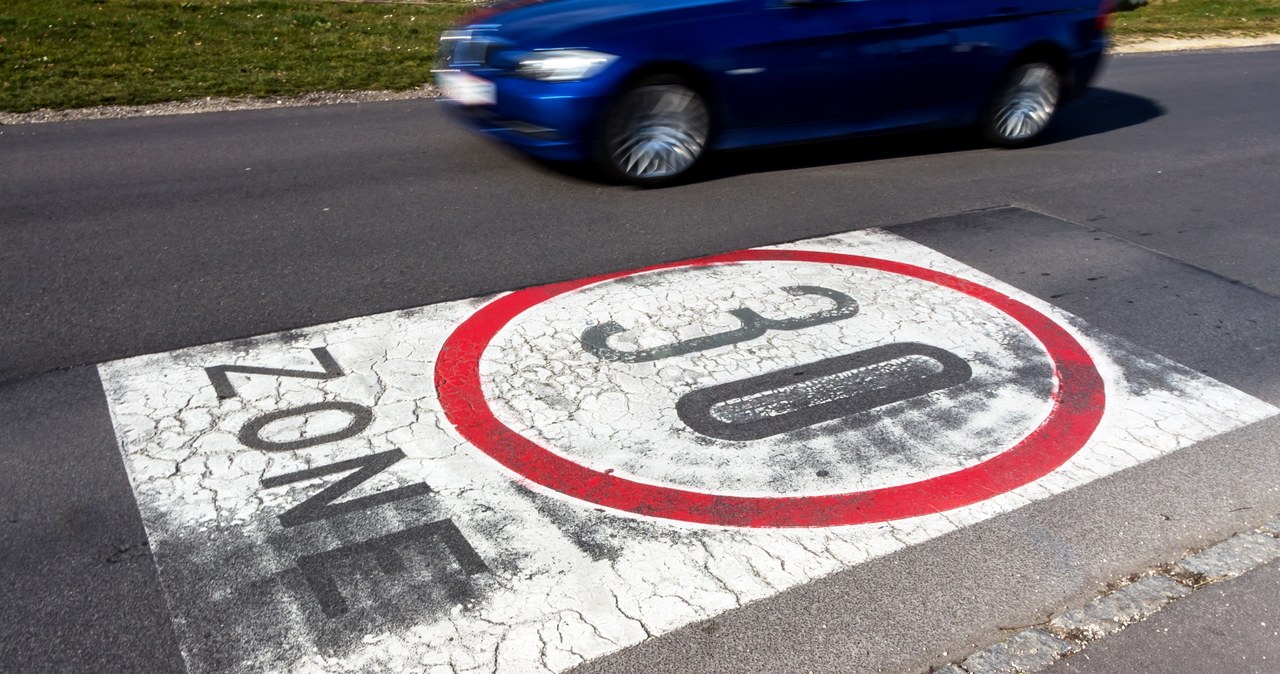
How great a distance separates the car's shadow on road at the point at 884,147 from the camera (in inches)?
349

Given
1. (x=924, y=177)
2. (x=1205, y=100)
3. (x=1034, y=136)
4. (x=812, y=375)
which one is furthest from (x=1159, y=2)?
(x=812, y=375)

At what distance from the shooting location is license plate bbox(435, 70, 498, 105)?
319 inches

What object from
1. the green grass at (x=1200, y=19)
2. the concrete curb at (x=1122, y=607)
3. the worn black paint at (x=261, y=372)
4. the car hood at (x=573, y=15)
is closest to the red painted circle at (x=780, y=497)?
the worn black paint at (x=261, y=372)

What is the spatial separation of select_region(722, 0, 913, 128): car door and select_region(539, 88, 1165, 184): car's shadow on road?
566 mm

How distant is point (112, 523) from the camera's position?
3.99 metres

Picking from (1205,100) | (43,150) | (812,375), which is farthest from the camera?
(1205,100)

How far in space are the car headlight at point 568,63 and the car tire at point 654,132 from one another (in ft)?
1.02

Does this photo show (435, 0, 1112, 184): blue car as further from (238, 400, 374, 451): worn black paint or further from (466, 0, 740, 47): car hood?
(238, 400, 374, 451): worn black paint

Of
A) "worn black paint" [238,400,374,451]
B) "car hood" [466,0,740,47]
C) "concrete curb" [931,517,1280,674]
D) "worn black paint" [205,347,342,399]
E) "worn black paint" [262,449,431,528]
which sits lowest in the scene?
"concrete curb" [931,517,1280,674]

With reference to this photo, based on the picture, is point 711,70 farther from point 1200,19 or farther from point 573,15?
point 1200,19

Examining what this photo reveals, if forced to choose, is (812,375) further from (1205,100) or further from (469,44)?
(1205,100)

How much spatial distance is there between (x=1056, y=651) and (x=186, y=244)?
18.3 ft

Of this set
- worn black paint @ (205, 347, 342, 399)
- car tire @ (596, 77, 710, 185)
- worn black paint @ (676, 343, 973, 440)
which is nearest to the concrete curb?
worn black paint @ (676, 343, 973, 440)

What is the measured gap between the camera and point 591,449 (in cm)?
462
